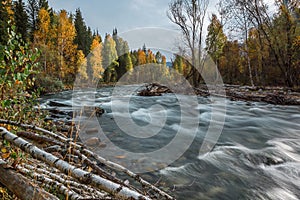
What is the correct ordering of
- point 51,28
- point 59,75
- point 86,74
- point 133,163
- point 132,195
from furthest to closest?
point 86,74, point 51,28, point 59,75, point 133,163, point 132,195

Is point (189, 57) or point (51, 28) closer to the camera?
point (189, 57)

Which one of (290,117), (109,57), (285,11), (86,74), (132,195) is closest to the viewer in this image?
(132,195)

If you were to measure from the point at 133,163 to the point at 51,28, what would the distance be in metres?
27.3

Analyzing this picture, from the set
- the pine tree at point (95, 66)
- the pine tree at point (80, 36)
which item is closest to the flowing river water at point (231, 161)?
the pine tree at point (95, 66)

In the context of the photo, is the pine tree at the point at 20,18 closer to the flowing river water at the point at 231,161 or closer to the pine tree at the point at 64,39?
the pine tree at the point at 64,39

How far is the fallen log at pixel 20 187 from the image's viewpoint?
1060 millimetres

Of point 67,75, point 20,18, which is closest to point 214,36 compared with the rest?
point 67,75

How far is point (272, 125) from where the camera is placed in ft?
19.9

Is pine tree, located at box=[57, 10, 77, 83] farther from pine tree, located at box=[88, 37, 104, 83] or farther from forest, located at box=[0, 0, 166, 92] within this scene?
pine tree, located at box=[88, 37, 104, 83]

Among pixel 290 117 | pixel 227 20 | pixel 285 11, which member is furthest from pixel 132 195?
pixel 227 20

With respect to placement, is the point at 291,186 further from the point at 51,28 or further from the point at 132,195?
the point at 51,28

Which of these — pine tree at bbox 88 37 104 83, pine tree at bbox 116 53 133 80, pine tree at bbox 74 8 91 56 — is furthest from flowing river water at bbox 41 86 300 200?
pine tree at bbox 74 8 91 56

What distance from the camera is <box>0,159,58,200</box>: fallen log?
106 centimetres

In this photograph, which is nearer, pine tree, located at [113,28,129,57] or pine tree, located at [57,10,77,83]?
pine tree, located at [57,10,77,83]
